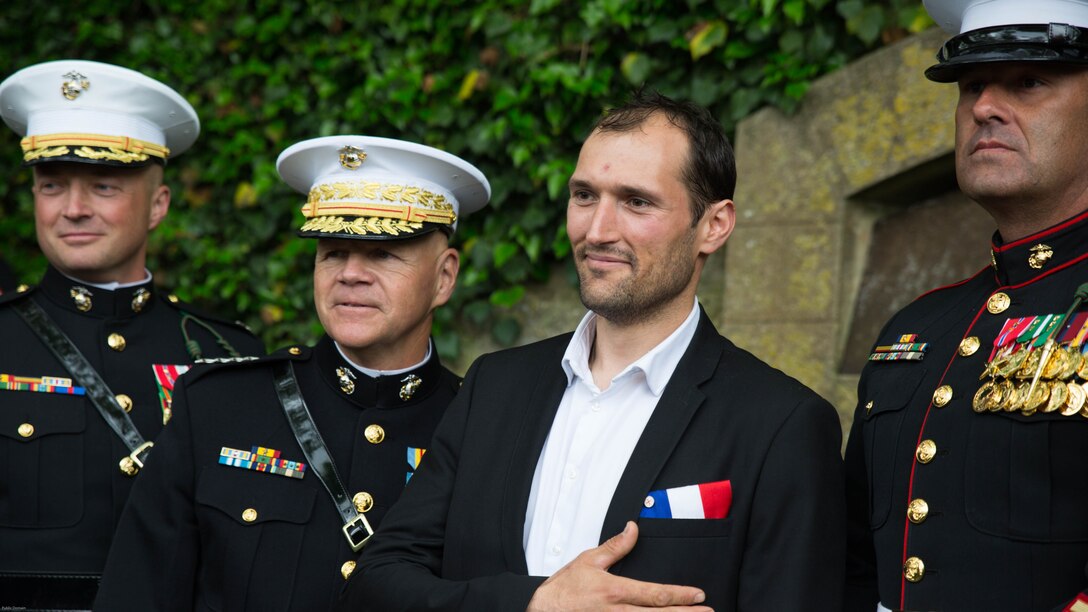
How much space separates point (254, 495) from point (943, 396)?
1.62 meters

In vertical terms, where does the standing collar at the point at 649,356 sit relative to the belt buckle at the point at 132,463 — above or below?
above

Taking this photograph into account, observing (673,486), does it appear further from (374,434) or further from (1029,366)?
(374,434)

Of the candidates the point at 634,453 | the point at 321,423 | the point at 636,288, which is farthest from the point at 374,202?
the point at 634,453

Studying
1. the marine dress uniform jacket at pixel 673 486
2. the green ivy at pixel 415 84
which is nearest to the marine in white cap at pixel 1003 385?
the marine dress uniform jacket at pixel 673 486

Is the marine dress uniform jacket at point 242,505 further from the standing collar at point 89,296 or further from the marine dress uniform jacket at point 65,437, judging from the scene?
the standing collar at point 89,296

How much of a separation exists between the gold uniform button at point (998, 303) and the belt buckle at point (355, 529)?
1.50 metres

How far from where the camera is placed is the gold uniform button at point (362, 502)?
296 centimetres

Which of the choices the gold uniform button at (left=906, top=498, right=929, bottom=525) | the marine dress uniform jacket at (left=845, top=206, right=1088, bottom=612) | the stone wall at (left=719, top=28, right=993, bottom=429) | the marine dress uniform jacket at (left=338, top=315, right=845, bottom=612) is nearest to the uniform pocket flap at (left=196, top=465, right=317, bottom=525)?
the marine dress uniform jacket at (left=338, top=315, right=845, bottom=612)

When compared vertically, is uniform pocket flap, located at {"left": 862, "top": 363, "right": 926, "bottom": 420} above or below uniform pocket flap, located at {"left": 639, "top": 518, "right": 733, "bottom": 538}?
above

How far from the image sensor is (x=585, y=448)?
250 cm

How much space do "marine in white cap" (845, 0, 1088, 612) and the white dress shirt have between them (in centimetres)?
51

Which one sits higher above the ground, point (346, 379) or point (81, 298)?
point (81, 298)

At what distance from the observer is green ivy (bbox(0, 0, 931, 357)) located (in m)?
4.32

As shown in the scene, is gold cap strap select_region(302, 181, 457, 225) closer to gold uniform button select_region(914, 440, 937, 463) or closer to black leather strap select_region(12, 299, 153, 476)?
black leather strap select_region(12, 299, 153, 476)
